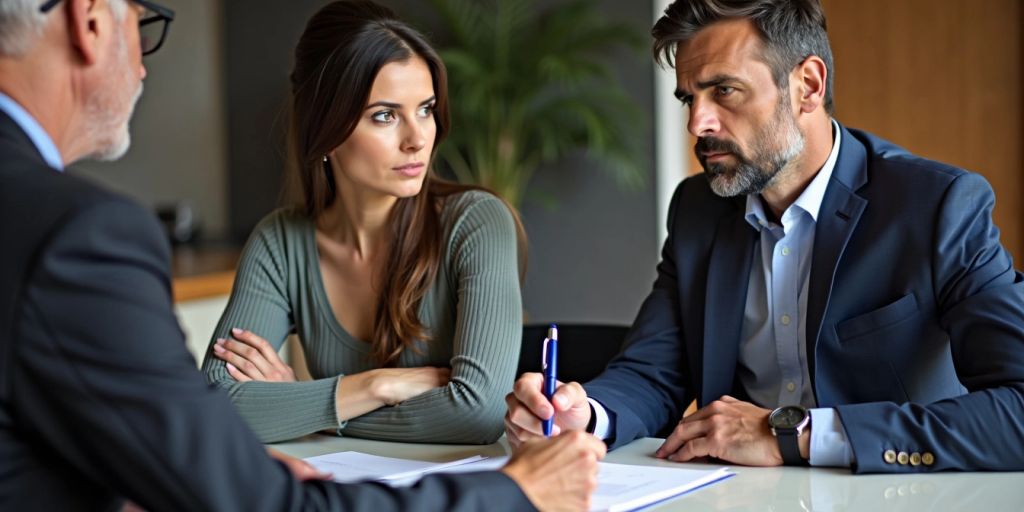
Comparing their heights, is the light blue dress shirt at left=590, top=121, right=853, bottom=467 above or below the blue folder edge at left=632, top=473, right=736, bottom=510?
above

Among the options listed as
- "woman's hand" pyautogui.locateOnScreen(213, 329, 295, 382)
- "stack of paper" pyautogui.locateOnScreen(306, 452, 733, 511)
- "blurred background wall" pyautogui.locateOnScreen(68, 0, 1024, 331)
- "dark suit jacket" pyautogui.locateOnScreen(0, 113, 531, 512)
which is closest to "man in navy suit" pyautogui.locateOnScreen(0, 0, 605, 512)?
"dark suit jacket" pyautogui.locateOnScreen(0, 113, 531, 512)

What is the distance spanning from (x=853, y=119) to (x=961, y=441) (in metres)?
3.41

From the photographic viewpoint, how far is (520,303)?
213 centimetres

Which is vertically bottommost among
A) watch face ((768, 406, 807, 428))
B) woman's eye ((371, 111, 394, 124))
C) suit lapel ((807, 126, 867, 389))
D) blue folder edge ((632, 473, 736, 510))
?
blue folder edge ((632, 473, 736, 510))

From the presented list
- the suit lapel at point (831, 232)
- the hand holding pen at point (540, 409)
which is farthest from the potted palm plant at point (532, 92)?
the hand holding pen at point (540, 409)

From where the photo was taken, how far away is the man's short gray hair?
1.06 m

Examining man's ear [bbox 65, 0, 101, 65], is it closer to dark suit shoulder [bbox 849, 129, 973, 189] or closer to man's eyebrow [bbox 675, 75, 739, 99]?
man's eyebrow [bbox 675, 75, 739, 99]

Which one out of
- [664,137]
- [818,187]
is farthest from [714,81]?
[664,137]

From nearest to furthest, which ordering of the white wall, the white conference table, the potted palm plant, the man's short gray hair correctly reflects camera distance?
the man's short gray hair → the white conference table → the potted palm plant → the white wall

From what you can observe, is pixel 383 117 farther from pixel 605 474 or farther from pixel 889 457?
pixel 889 457

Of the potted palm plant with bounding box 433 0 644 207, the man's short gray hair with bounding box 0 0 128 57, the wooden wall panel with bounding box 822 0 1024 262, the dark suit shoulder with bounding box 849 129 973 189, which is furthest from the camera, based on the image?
the potted palm plant with bounding box 433 0 644 207

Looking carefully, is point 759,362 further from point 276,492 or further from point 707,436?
point 276,492

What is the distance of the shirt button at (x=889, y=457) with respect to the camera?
1.54 metres

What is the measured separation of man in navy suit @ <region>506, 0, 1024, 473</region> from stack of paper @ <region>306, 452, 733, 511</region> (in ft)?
0.36
